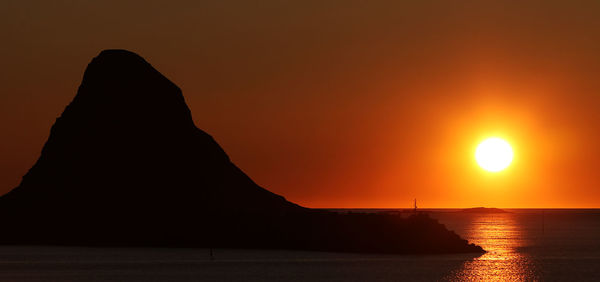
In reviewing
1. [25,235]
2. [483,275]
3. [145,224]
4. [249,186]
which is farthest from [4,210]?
[483,275]

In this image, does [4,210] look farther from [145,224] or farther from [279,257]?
[279,257]

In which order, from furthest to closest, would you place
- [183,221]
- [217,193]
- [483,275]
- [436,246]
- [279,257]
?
[217,193], [183,221], [436,246], [279,257], [483,275]

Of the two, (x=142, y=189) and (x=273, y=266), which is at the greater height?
(x=142, y=189)

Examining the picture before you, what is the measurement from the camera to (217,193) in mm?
159250

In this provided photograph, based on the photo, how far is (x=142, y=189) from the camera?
15300 cm

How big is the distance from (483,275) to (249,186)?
6834 cm

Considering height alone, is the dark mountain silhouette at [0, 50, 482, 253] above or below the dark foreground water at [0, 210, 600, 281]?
above

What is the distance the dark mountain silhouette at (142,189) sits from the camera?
144 meters

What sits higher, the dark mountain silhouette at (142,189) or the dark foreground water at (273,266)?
the dark mountain silhouette at (142,189)

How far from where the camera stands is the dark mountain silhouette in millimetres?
144500

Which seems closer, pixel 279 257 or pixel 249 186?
pixel 279 257

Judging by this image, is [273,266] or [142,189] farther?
[142,189]

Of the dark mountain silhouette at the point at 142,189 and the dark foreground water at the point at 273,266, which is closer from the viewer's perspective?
the dark foreground water at the point at 273,266

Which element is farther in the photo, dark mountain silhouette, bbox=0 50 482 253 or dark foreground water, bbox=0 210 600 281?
dark mountain silhouette, bbox=0 50 482 253
